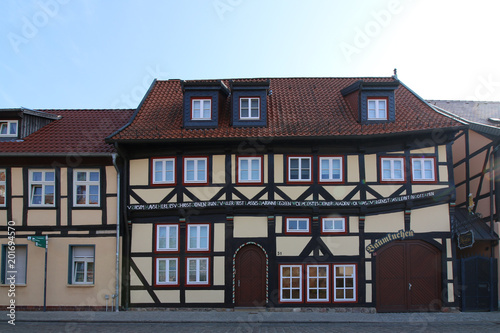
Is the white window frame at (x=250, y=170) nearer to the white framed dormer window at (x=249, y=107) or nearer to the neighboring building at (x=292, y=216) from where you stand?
the neighboring building at (x=292, y=216)

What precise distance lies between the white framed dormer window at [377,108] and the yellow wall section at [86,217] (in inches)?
446

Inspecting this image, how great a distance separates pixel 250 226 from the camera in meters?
19.2

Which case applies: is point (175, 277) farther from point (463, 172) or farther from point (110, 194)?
point (463, 172)

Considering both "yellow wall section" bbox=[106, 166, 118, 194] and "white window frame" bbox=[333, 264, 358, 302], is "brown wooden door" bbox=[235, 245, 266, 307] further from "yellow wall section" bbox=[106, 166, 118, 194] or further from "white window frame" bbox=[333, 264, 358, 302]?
"yellow wall section" bbox=[106, 166, 118, 194]

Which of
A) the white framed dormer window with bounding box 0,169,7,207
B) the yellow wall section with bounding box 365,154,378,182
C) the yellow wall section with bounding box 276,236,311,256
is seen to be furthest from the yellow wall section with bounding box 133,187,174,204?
the yellow wall section with bounding box 365,154,378,182

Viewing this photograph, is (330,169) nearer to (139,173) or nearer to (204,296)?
(204,296)

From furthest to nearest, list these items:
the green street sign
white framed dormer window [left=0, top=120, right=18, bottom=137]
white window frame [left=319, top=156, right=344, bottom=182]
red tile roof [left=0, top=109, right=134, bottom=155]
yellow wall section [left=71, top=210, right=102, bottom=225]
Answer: white framed dormer window [left=0, top=120, right=18, bottom=137] → red tile roof [left=0, top=109, right=134, bottom=155] → yellow wall section [left=71, top=210, right=102, bottom=225] → white window frame [left=319, top=156, right=344, bottom=182] → the green street sign

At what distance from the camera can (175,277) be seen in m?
19.2

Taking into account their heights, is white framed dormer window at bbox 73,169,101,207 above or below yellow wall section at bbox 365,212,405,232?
above

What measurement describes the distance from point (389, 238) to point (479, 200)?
4.37 meters

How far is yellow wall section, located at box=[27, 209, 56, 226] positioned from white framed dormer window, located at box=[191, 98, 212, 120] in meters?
6.66

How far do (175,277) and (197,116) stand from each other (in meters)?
6.34

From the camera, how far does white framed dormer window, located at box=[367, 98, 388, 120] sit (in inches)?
798

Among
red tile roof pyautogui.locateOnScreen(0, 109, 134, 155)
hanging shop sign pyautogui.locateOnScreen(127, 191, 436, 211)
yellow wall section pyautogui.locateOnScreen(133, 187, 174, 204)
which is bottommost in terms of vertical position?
hanging shop sign pyautogui.locateOnScreen(127, 191, 436, 211)
